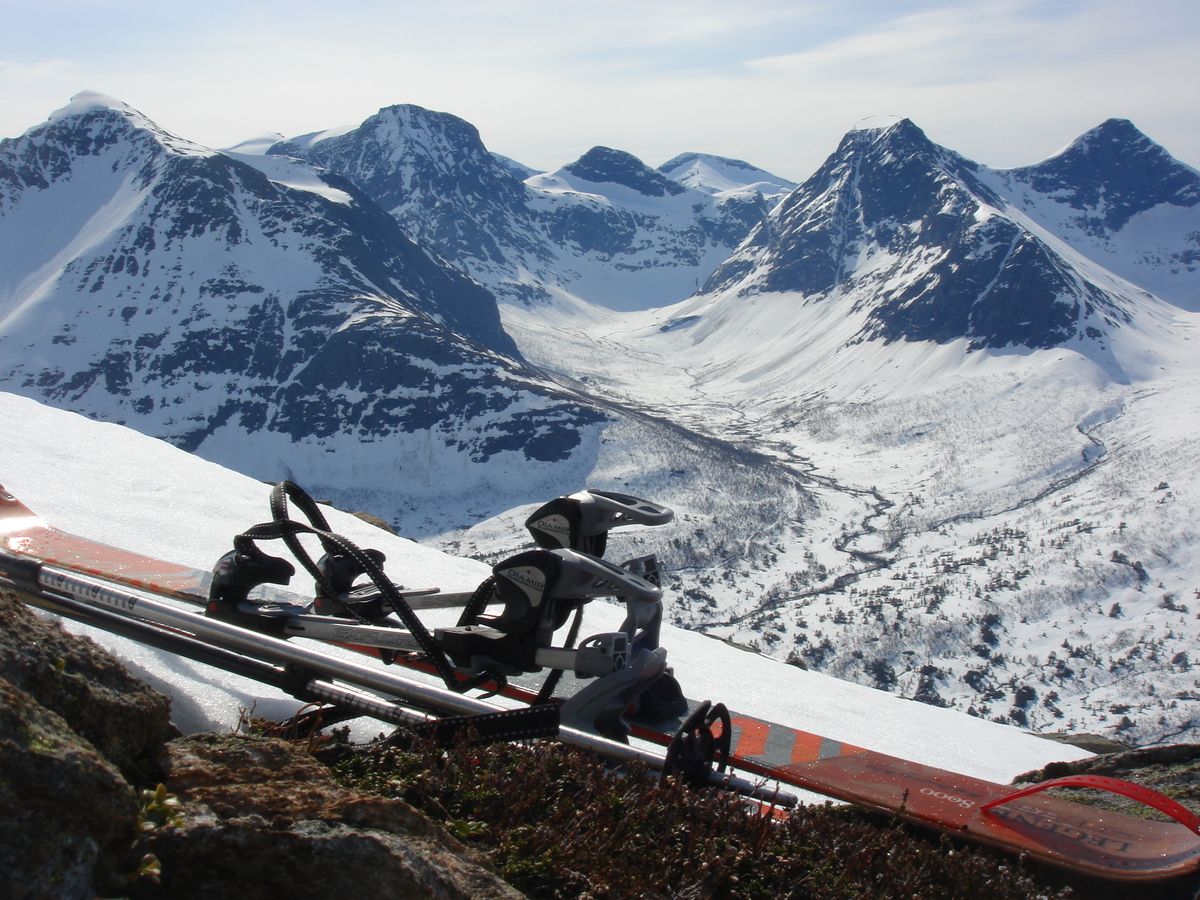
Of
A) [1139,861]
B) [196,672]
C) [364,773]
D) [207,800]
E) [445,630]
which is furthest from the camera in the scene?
[445,630]

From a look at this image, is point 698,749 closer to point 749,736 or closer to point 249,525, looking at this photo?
point 749,736

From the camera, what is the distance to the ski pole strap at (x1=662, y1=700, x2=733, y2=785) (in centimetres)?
594

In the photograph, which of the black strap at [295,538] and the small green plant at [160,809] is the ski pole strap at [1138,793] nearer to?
the small green plant at [160,809]

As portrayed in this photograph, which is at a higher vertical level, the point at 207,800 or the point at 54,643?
the point at 54,643

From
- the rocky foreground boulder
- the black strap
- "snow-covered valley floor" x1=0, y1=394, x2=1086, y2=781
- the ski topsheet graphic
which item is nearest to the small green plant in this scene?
the rocky foreground boulder

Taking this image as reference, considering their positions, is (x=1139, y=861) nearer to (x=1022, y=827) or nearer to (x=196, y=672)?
(x=1022, y=827)

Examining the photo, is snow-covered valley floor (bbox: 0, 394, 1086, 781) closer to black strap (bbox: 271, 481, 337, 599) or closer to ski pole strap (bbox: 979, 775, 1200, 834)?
black strap (bbox: 271, 481, 337, 599)

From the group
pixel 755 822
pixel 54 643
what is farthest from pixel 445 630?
pixel 54 643

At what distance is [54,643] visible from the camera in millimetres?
4199

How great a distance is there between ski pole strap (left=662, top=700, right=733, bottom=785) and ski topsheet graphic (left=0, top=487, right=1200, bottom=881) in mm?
242

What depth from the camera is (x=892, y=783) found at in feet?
22.5

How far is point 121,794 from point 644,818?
2.57m

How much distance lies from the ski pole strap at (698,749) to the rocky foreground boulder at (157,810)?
1899mm

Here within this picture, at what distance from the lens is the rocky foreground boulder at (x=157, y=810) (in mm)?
3195
